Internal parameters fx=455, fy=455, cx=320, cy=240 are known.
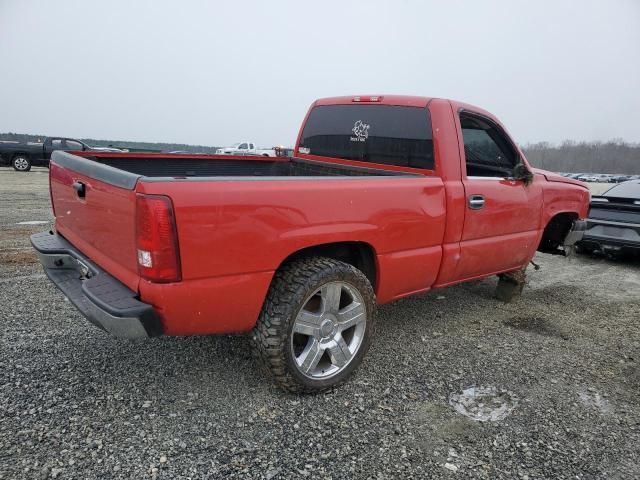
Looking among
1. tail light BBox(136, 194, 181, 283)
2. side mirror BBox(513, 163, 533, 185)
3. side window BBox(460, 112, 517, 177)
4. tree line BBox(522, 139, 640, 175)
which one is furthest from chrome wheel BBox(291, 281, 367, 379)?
tree line BBox(522, 139, 640, 175)

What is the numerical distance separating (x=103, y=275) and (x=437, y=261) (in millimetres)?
2169

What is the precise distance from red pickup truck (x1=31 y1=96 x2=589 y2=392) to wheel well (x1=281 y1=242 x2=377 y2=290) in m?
0.01

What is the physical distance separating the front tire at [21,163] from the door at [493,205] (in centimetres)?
2117

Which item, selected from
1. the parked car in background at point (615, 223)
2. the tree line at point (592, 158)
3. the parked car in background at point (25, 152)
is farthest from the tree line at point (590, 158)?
the parked car in background at point (615, 223)

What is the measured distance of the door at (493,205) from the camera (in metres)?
3.46

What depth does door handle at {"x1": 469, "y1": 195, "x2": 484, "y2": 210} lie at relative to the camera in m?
3.37

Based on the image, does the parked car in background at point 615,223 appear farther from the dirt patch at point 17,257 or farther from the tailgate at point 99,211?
the dirt patch at point 17,257

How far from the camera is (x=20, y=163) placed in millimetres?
19469

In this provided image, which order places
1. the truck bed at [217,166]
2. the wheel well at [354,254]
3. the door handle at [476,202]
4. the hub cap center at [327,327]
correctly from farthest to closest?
the truck bed at [217,166], the door handle at [476,202], the wheel well at [354,254], the hub cap center at [327,327]

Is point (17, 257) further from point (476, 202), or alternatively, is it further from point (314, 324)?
point (476, 202)

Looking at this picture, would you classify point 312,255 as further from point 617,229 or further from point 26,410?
point 617,229

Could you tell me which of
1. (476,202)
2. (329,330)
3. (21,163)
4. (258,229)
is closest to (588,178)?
(21,163)

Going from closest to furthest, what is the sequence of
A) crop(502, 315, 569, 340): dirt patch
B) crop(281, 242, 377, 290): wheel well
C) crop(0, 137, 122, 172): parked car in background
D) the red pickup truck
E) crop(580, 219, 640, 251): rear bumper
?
the red pickup truck, crop(281, 242, 377, 290): wheel well, crop(502, 315, 569, 340): dirt patch, crop(580, 219, 640, 251): rear bumper, crop(0, 137, 122, 172): parked car in background

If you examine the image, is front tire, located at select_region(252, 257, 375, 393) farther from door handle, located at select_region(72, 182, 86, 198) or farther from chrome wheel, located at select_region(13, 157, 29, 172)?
chrome wheel, located at select_region(13, 157, 29, 172)
